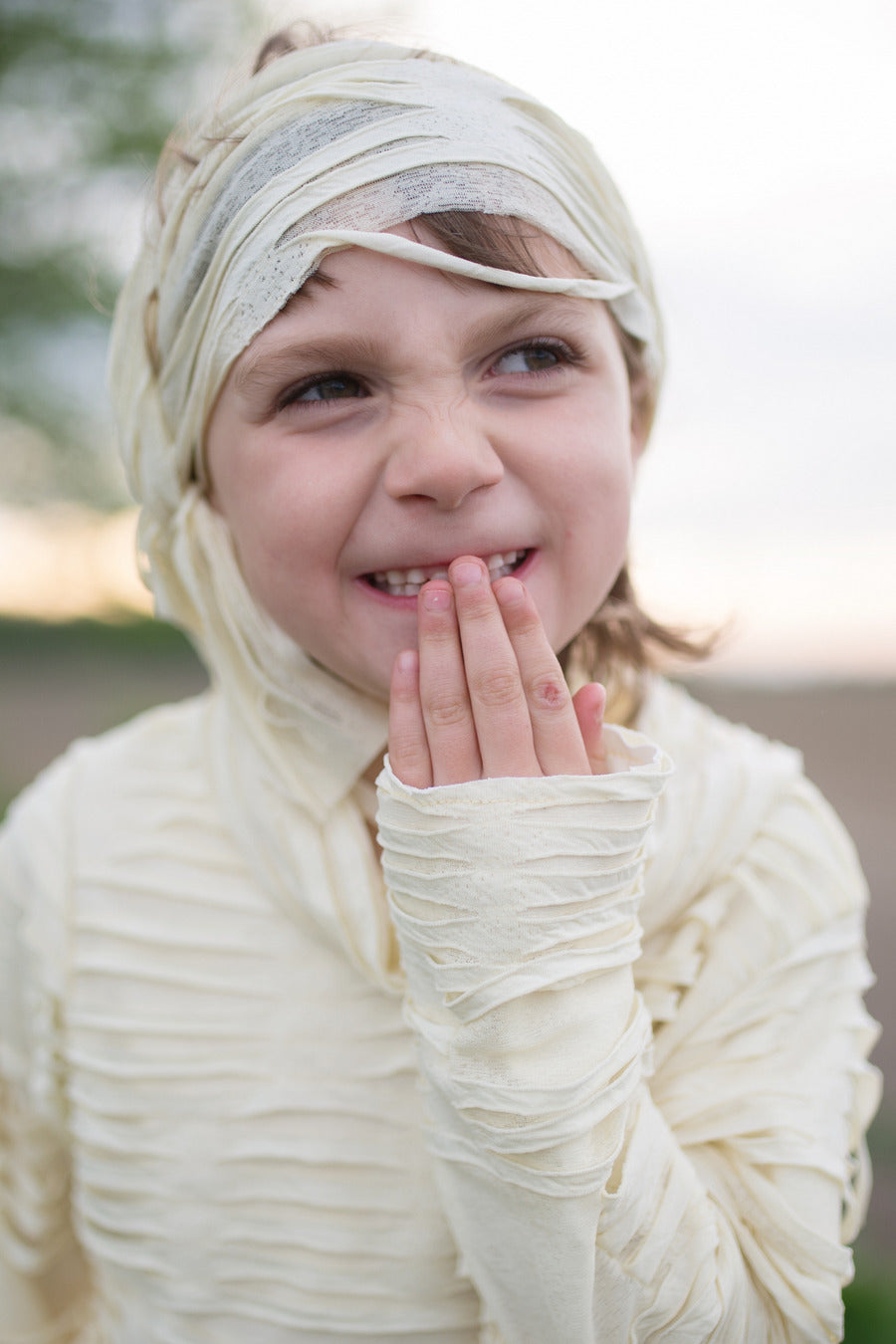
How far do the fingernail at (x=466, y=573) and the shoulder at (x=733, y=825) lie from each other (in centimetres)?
40

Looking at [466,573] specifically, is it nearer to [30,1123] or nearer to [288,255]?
[288,255]

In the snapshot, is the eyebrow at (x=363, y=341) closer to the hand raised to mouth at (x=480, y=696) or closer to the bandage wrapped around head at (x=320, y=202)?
the bandage wrapped around head at (x=320, y=202)

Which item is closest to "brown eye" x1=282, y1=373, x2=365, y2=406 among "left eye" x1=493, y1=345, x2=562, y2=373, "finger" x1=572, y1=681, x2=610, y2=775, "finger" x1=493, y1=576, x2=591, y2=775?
"left eye" x1=493, y1=345, x2=562, y2=373

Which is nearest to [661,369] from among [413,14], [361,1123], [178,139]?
[413,14]

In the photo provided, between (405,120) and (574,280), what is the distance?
24 cm

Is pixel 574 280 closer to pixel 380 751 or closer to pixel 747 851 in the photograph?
pixel 380 751

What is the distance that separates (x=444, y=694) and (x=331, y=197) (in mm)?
496

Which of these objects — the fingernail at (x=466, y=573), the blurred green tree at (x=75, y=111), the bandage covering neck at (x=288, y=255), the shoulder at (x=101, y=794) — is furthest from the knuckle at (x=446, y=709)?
the blurred green tree at (x=75, y=111)

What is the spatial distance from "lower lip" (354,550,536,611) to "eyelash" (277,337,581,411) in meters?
0.18

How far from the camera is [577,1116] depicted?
87cm

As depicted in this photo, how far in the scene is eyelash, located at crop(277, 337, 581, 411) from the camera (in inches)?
40.4

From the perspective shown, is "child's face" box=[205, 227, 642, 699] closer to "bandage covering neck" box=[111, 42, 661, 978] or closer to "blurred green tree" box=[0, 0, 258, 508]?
"bandage covering neck" box=[111, 42, 661, 978]

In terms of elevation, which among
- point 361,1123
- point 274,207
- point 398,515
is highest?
point 274,207

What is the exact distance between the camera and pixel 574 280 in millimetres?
1025
